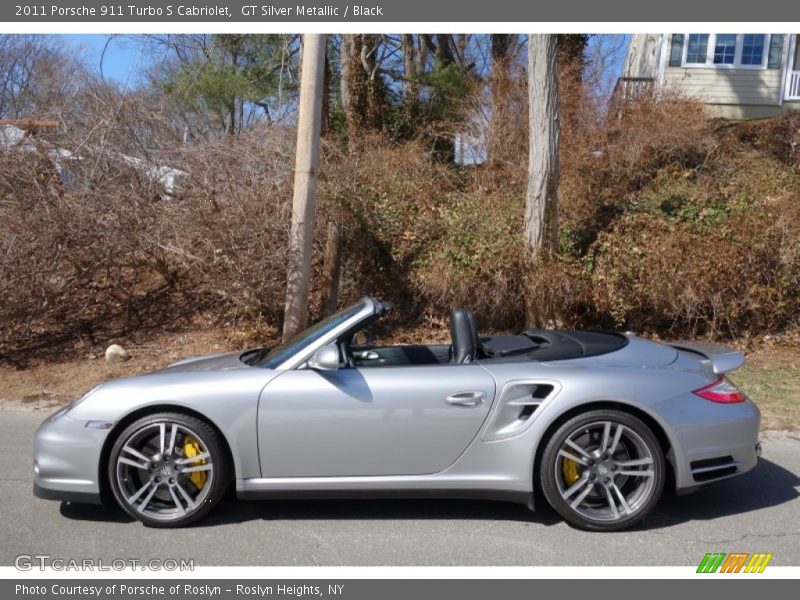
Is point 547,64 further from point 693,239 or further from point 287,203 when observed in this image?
point 287,203

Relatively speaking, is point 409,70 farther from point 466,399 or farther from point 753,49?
point 466,399

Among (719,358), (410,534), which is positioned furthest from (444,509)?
(719,358)

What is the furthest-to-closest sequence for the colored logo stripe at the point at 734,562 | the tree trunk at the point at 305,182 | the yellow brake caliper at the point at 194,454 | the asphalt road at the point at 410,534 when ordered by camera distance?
the tree trunk at the point at 305,182, the yellow brake caliper at the point at 194,454, the asphalt road at the point at 410,534, the colored logo stripe at the point at 734,562

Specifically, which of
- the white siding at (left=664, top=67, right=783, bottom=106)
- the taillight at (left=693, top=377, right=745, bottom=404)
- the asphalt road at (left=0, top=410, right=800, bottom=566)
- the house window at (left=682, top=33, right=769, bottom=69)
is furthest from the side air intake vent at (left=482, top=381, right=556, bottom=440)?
the house window at (left=682, top=33, right=769, bottom=69)

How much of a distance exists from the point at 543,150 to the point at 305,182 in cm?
317

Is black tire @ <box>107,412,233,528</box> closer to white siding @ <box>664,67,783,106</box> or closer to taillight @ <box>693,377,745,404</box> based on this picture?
taillight @ <box>693,377,745,404</box>

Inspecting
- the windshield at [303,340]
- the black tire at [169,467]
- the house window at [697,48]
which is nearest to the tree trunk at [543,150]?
the windshield at [303,340]

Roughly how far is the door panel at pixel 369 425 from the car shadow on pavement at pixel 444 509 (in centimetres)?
44

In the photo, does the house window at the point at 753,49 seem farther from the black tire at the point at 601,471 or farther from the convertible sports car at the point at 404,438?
the black tire at the point at 601,471

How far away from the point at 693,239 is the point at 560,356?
5460 millimetres

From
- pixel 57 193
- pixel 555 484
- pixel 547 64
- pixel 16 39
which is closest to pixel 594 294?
pixel 547 64

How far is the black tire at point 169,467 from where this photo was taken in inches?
156

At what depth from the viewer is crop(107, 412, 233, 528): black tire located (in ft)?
13.0

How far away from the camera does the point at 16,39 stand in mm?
27250
